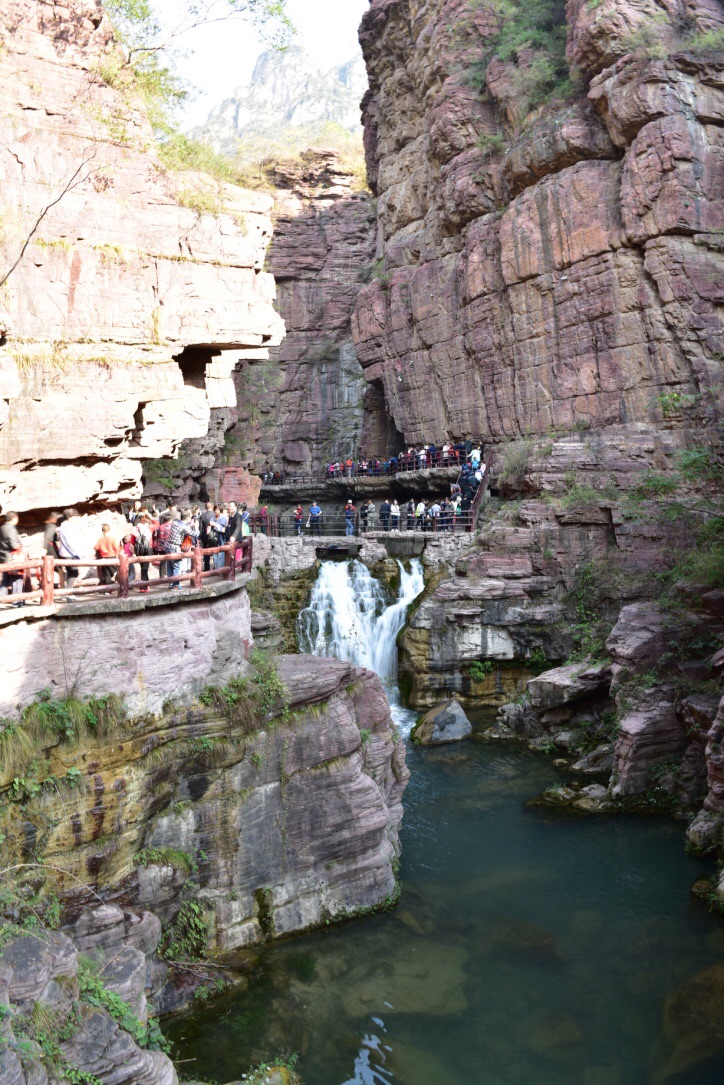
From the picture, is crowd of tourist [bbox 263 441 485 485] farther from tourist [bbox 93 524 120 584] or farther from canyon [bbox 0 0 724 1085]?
tourist [bbox 93 524 120 584]

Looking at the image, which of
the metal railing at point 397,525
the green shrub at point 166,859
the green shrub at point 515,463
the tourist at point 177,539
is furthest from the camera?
the metal railing at point 397,525

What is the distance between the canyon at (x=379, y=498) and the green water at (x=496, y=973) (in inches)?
6.2

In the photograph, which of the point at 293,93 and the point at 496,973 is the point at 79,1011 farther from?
the point at 293,93

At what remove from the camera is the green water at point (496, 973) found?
10.2m

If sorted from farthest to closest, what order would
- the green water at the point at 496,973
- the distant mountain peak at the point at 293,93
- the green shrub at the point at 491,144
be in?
the distant mountain peak at the point at 293,93 < the green shrub at the point at 491,144 < the green water at the point at 496,973

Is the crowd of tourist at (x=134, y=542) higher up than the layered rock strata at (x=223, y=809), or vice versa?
the crowd of tourist at (x=134, y=542)

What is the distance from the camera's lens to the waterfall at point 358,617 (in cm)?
2475

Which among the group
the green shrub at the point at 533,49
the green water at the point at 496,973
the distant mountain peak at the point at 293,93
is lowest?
the green water at the point at 496,973

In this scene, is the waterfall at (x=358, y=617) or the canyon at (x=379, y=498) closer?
the canyon at (x=379, y=498)

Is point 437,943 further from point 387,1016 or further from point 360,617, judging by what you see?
point 360,617

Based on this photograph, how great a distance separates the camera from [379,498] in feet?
126

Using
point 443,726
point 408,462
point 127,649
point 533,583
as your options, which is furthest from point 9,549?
point 408,462

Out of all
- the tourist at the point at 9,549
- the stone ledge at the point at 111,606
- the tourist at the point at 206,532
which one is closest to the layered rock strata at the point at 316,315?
the tourist at the point at 206,532

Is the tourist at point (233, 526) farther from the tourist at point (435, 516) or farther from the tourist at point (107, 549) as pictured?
the tourist at point (435, 516)
